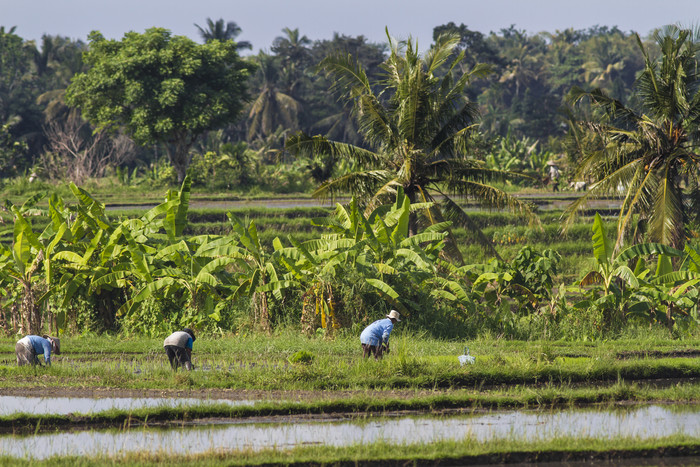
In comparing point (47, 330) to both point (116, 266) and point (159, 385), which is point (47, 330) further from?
point (159, 385)

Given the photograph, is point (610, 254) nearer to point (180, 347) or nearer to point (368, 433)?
point (180, 347)

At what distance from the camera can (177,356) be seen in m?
12.6

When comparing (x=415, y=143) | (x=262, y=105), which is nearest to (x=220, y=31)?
(x=262, y=105)

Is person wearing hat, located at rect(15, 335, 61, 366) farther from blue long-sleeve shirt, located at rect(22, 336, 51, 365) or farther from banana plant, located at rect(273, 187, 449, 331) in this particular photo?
banana plant, located at rect(273, 187, 449, 331)

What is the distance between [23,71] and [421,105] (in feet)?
174

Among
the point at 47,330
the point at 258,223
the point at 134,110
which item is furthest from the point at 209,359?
the point at 134,110

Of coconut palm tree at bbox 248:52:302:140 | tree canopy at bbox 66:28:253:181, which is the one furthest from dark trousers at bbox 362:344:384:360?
coconut palm tree at bbox 248:52:302:140

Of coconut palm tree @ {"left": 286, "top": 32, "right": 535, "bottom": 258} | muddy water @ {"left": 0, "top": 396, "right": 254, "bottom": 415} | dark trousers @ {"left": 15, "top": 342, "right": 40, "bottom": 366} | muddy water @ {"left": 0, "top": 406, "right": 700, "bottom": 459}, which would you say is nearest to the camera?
muddy water @ {"left": 0, "top": 406, "right": 700, "bottom": 459}

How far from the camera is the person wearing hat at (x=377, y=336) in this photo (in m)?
12.7

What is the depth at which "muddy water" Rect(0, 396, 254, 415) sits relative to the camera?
10.3 meters

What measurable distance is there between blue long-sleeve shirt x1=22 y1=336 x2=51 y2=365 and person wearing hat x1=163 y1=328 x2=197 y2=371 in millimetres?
1728

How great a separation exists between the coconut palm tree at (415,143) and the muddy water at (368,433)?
9.53 m

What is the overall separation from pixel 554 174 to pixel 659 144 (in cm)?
2150

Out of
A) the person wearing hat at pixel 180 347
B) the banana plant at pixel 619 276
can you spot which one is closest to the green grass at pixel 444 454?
the person wearing hat at pixel 180 347
